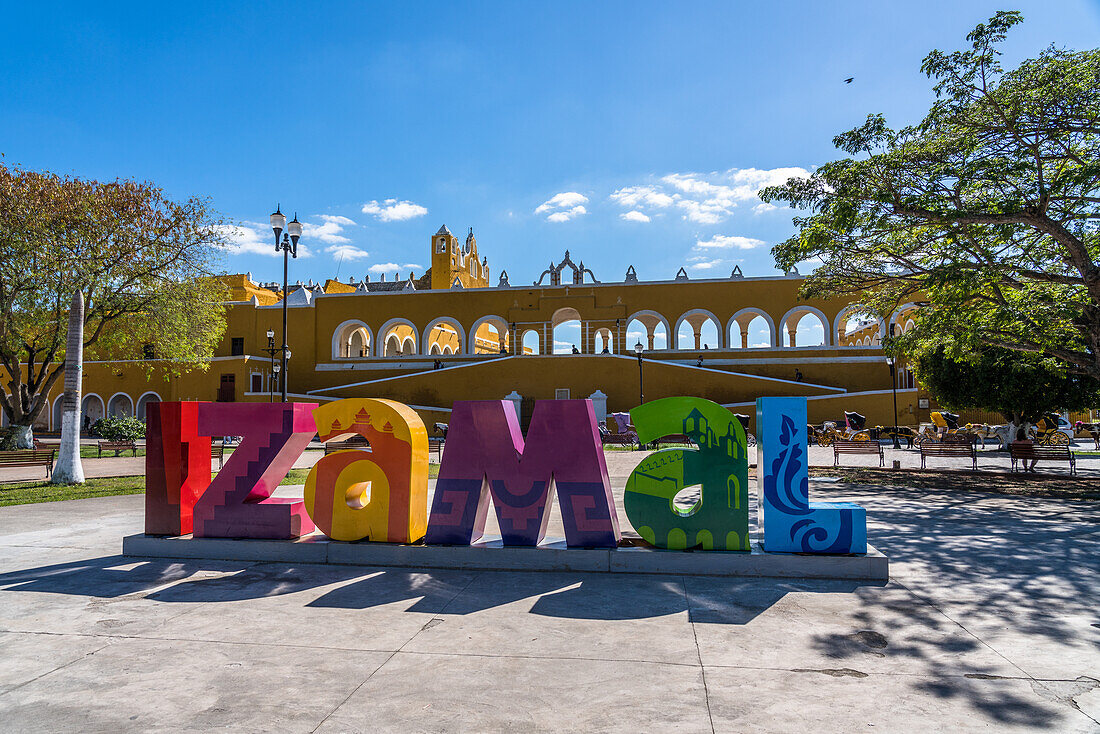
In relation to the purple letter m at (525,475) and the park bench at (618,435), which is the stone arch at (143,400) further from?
the purple letter m at (525,475)

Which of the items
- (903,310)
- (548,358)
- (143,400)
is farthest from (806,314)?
(143,400)

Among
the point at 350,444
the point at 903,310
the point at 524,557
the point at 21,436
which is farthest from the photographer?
the point at 903,310

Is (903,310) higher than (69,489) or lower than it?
higher

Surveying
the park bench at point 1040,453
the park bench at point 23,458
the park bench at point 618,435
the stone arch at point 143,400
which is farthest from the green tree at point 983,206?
the stone arch at point 143,400

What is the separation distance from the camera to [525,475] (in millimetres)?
5859

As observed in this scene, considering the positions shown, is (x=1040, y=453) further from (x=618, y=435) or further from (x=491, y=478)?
(x=618, y=435)

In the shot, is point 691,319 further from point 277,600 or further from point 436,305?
point 277,600

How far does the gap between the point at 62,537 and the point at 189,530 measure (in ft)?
6.80

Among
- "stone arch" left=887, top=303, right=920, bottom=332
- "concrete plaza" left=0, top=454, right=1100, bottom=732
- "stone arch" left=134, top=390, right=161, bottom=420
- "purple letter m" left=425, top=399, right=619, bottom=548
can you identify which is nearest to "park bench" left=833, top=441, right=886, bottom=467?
"concrete plaza" left=0, top=454, right=1100, bottom=732

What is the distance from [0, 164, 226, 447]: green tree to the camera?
1850cm

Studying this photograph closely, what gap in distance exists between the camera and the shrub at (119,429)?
22797 millimetres

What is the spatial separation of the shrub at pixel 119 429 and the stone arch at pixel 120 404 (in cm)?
1175

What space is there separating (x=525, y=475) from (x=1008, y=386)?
18.8 m

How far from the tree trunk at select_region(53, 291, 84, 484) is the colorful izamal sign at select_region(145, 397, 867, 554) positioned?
7844mm
